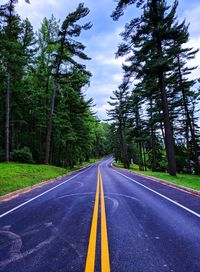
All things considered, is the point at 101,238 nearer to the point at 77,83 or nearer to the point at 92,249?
the point at 92,249

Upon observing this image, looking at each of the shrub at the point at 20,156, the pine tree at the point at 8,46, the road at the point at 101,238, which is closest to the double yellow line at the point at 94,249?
the road at the point at 101,238

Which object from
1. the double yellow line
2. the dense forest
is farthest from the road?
the dense forest

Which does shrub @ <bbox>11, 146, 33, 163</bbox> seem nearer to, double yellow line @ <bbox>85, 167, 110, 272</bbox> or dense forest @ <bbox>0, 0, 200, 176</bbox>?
dense forest @ <bbox>0, 0, 200, 176</bbox>

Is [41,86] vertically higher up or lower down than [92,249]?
higher up

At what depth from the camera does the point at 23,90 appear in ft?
93.8

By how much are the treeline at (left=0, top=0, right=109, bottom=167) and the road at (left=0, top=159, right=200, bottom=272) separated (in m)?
13.9

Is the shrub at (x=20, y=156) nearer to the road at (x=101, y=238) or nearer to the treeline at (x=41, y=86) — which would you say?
the treeline at (x=41, y=86)

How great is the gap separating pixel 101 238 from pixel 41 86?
31989mm

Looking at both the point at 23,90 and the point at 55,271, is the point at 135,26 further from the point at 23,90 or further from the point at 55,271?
the point at 55,271

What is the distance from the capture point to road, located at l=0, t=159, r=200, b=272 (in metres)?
3.58

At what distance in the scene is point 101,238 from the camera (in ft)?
15.4

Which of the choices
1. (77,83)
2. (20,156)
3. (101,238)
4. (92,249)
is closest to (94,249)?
(92,249)

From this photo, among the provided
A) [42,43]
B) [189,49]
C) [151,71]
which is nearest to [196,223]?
[151,71]

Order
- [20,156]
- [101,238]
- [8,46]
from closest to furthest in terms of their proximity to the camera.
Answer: [101,238], [8,46], [20,156]
